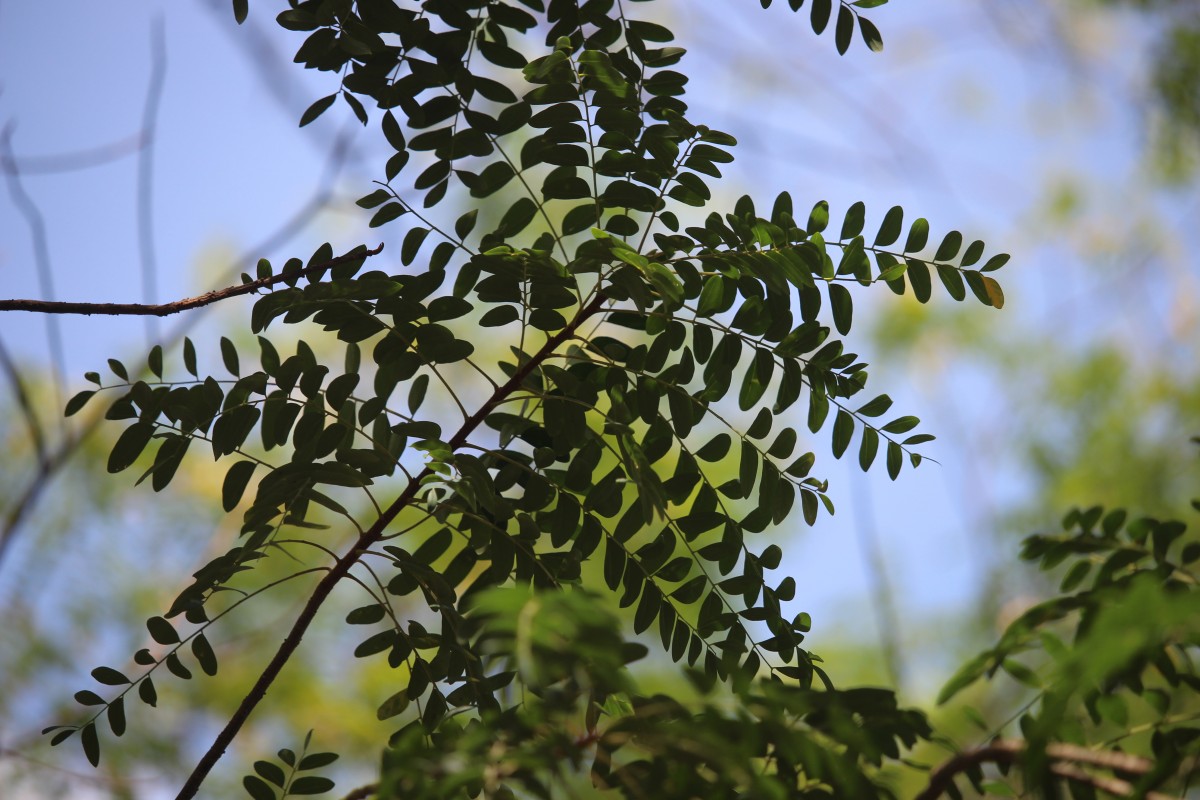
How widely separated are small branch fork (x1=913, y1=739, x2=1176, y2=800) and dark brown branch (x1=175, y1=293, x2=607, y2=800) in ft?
1.12

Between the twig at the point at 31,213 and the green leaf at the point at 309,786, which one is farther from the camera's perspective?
the twig at the point at 31,213

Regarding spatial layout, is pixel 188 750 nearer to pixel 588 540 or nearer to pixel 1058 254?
pixel 588 540

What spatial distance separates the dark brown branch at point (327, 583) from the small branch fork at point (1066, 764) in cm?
34

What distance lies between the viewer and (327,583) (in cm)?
62

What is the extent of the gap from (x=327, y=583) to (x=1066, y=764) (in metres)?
0.45

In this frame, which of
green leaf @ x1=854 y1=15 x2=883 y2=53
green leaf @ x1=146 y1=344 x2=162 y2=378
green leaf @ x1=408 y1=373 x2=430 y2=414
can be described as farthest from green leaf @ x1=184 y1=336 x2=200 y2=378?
green leaf @ x1=854 y1=15 x2=883 y2=53

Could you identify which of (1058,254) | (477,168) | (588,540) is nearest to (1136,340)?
(1058,254)

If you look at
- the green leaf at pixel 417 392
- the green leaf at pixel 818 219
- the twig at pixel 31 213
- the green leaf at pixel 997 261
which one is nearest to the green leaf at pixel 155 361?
the green leaf at pixel 417 392

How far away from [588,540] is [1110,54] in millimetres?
6801

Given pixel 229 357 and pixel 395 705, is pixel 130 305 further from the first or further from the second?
pixel 395 705

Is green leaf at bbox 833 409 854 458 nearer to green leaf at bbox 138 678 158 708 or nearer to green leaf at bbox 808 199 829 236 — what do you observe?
green leaf at bbox 808 199 829 236

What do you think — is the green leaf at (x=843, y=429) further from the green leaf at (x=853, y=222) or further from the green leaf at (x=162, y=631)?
the green leaf at (x=162, y=631)

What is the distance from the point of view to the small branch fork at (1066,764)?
46 cm

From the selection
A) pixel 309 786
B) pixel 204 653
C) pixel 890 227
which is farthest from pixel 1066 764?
pixel 204 653
